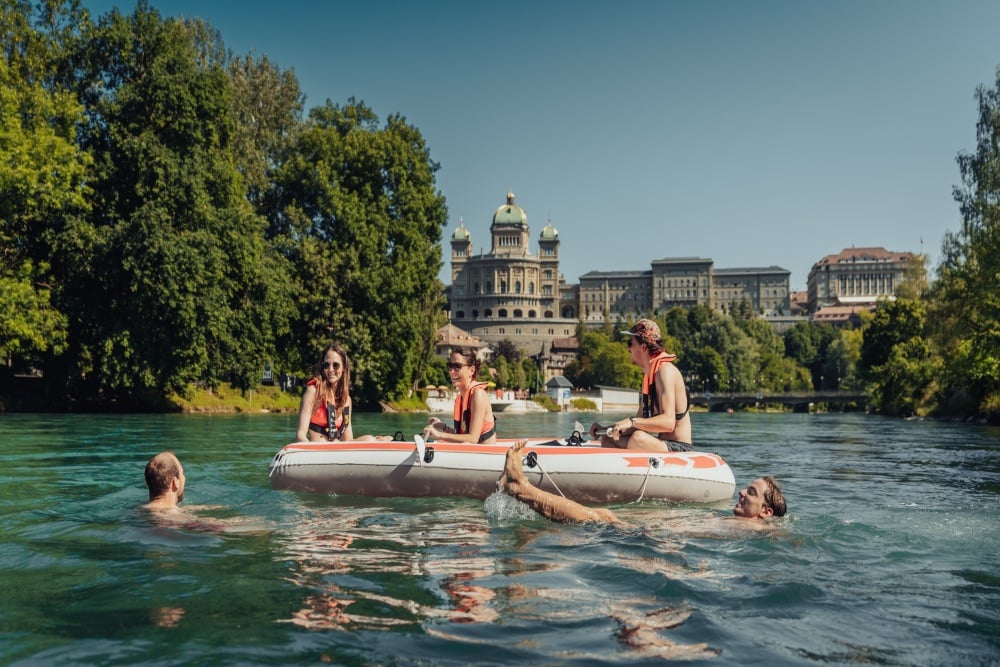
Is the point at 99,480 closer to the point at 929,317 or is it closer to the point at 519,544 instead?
the point at 519,544

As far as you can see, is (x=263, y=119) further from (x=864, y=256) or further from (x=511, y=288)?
(x=864, y=256)

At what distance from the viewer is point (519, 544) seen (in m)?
6.61

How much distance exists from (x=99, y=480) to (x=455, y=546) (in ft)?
20.2

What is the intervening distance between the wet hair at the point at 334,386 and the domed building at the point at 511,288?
144 meters

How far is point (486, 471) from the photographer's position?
8.94 m

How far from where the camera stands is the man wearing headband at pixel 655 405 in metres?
8.45

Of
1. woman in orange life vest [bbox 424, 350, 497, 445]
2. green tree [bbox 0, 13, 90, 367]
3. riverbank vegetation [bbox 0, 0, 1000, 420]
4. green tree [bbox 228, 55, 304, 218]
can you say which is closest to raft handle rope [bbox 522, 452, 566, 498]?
woman in orange life vest [bbox 424, 350, 497, 445]

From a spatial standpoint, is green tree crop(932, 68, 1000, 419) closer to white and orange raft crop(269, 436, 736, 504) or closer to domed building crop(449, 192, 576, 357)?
white and orange raft crop(269, 436, 736, 504)

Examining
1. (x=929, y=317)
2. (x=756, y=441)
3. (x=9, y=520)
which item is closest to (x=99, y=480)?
(x=9, y=520)

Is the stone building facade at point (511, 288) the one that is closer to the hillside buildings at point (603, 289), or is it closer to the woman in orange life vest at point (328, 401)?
the hillside buildings at point (603, 289)

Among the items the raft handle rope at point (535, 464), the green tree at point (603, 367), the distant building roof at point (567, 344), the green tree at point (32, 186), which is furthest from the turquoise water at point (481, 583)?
Result: the distant building roof at point (567, 344)

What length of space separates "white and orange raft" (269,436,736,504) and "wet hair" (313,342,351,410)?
614 millimetres

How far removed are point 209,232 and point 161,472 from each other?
74.9 ft

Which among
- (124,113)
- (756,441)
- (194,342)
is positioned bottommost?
(756,441)
